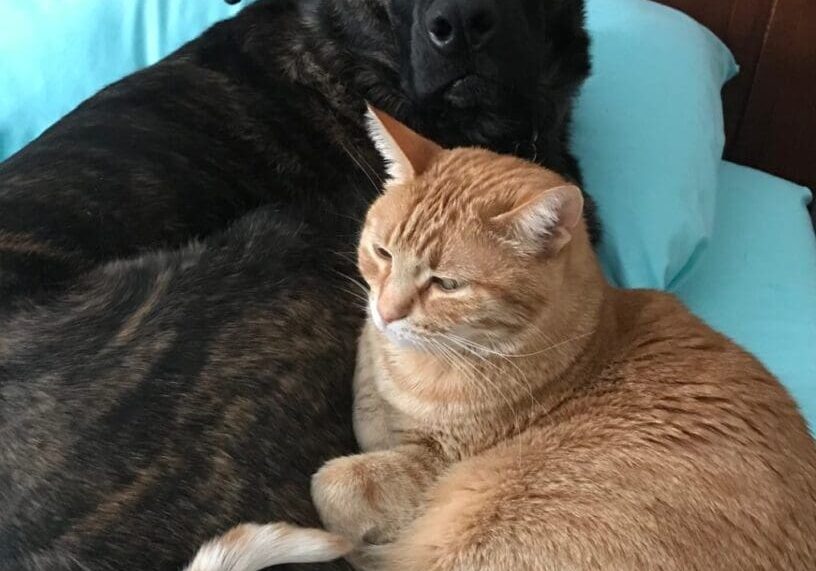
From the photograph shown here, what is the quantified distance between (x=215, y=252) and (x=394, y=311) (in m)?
0.29

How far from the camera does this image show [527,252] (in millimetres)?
1047

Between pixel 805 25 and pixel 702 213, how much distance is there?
64cm

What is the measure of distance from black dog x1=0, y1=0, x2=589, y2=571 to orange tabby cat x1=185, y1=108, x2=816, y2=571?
0.35 ft

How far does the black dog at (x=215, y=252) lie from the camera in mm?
1012

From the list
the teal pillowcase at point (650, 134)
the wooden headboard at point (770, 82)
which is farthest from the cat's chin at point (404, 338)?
the wooden headboard at point (770, 82)

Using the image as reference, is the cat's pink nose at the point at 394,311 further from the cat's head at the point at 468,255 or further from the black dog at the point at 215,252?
the black dog at the point at 215,252

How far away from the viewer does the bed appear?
1.72 meters

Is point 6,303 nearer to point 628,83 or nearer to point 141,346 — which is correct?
point 141,346

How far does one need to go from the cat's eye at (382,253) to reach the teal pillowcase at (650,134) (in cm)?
68

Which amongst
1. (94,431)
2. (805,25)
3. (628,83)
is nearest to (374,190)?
(94,431)

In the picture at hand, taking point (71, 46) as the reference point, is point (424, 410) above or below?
below

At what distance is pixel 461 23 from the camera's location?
133cm

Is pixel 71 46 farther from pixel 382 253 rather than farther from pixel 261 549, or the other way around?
pixel 261 549

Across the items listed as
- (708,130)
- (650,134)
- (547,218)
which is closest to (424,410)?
(547,218)
